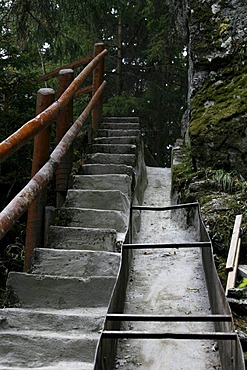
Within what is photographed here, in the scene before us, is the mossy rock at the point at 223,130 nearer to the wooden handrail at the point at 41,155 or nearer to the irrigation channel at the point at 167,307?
the irrigation channel at the point at 167,307

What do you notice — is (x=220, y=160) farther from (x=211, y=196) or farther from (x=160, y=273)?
(x=160, y=273)

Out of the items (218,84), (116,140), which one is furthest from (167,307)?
(218,84)

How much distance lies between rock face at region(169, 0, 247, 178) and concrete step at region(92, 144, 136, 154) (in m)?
0.74

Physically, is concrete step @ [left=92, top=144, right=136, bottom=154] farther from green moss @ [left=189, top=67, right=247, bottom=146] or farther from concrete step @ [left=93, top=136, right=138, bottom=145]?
green moss @ [left=189, top=67, right=247, bottom=146]

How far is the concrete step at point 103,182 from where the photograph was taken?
14.3 ft

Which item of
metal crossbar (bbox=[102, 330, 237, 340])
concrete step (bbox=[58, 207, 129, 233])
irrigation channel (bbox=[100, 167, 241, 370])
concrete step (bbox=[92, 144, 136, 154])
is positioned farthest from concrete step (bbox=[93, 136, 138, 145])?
metal crossbar (bbox=[102, 330, 237, 340])

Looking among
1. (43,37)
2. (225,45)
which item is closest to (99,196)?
(225,45)

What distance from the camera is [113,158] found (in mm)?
4949

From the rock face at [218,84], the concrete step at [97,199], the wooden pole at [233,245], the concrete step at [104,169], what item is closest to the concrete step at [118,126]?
the rock face at [218,84]

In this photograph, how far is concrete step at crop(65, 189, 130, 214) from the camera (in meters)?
4.04

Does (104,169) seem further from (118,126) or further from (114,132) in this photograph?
(118,126)

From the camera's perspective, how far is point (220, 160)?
14.7 feet

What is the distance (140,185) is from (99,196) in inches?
53.0

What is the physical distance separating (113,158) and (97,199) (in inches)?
37.8
